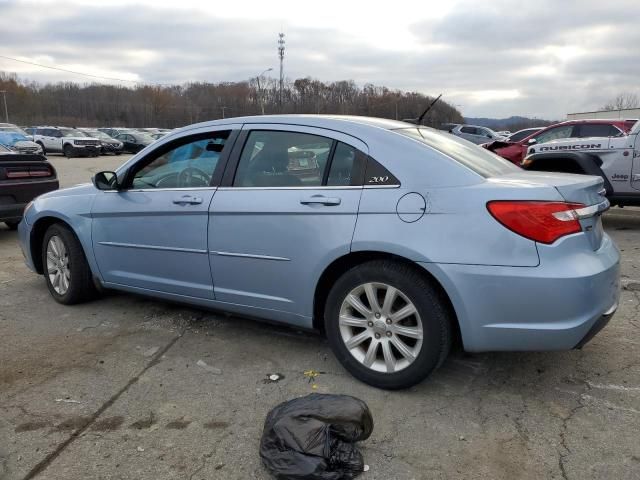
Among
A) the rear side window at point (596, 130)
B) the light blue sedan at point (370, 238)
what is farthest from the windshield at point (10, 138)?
the light blue sedan at point (370, 238)

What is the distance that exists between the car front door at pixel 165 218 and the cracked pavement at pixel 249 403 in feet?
1.50

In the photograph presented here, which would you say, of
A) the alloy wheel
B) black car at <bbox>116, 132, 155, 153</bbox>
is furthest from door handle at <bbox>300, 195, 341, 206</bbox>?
black car at <bbox>116, 132, 155, 153</bbox>

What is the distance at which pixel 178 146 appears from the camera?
163 inches

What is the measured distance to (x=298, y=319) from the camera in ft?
11.4

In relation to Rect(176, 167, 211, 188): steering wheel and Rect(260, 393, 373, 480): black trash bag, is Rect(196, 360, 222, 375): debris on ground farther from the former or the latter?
Rect(176, 167, 211, 188): steering wheel

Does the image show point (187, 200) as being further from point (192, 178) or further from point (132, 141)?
point (132, 141)

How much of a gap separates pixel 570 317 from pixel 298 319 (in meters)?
1.59

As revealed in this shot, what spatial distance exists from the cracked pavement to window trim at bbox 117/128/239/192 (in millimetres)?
1121

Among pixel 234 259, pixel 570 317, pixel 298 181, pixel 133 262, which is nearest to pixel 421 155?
pixel 298 181

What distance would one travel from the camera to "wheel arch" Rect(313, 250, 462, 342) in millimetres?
2979

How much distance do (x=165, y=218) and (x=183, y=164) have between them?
45 cm

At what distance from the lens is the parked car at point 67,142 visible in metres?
30.6

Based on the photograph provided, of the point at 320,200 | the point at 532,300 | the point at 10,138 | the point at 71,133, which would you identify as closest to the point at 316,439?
the point at 532,300

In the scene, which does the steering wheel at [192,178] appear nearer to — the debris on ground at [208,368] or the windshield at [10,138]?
the debris on ground at [208,368]
